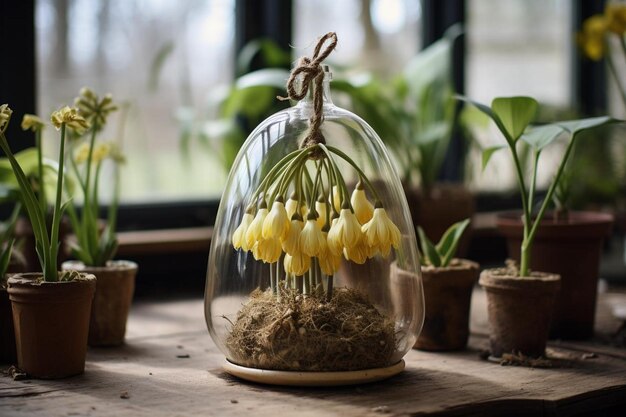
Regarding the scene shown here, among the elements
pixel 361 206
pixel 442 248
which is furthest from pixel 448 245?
pixel 361 206

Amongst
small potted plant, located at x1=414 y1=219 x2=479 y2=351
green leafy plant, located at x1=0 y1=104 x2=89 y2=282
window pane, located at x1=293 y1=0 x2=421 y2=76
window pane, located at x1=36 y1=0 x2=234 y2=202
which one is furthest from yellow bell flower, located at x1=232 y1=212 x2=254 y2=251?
window pane, located at x1=293 y1=0 x2=421 y2=76

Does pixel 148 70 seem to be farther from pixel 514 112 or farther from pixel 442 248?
pixel 514 112

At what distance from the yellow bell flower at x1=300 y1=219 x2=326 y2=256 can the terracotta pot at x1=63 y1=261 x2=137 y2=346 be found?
1.28ft

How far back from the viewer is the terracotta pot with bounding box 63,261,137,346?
52.2 inches

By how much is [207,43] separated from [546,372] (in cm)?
116

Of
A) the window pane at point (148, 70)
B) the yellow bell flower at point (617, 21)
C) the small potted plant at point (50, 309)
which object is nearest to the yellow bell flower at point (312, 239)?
the small potted plant at point (50, 309)

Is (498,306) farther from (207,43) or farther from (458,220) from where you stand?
(207,43)

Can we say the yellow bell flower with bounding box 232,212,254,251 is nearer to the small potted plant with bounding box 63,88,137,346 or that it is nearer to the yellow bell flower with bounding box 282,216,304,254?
the yellow bell flower with bounding box 282,216,304,254

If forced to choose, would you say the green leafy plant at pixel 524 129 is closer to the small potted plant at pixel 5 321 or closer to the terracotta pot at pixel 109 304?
the terracotta pot at pixel 109 304

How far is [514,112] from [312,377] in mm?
452

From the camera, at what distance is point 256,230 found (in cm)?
108

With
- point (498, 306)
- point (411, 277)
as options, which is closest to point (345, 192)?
point (411, 277)

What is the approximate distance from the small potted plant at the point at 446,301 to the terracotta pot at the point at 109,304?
0.43m

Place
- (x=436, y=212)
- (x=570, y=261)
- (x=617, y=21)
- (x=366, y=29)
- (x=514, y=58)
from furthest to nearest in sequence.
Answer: (x=514, y=58), (x=366, y=29), (x=436, y=212), (x=617, y=21), (x=570, y=261)
